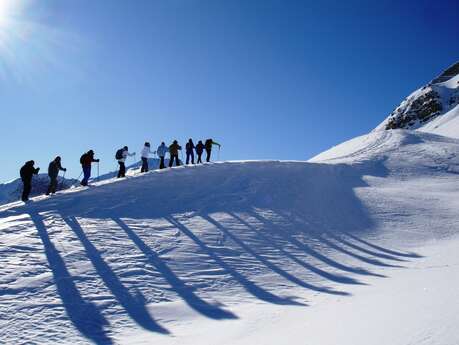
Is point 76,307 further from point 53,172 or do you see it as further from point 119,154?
point 119,154

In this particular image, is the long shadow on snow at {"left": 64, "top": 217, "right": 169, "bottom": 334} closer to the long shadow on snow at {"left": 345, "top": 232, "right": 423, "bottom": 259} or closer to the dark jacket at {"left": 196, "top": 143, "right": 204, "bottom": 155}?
the long shadow on snow at {"left": 345, "top": 232, "right": 423, "bottom": 259}

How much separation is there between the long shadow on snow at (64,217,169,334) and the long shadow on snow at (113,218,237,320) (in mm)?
902

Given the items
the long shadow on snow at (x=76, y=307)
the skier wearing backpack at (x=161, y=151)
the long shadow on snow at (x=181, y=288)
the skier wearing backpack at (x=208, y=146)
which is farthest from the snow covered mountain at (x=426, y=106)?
the long shadow on snow at (x=76, y=307)

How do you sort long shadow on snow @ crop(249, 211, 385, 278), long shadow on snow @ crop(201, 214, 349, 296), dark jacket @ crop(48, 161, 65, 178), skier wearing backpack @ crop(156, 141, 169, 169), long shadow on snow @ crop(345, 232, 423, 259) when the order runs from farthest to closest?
skier wearing backpack @ crop(156, 141, 169, 169) → dark jacket @ crop(48, 161, 65, 178) → long shadow on snow @ crop(345, 232, 423, 259) → long shadow on snow @ crop(249, 211, 385, 278) → long shadow on snow @ crop(201, 214, 349, 296)

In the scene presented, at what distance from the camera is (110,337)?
21.9 ft

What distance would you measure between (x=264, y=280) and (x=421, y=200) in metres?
12.1

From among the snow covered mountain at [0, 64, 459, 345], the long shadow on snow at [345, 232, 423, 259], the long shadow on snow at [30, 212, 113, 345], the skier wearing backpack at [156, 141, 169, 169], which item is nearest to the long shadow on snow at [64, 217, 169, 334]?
the snow covered mountain at [0, 64, 459, 345]

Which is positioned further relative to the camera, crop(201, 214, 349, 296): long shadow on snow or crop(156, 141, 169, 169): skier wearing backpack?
crop(156, 141, 169, 169): skier wearing backpack

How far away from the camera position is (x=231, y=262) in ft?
35.3

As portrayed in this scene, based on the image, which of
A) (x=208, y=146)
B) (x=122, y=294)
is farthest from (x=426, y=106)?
(x=122, y=294)

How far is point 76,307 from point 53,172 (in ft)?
35.2

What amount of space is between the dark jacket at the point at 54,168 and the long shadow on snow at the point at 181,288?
6664mm

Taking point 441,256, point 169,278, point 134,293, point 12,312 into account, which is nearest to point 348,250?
point 441,256

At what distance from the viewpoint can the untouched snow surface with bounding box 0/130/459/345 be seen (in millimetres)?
Result: 6590
